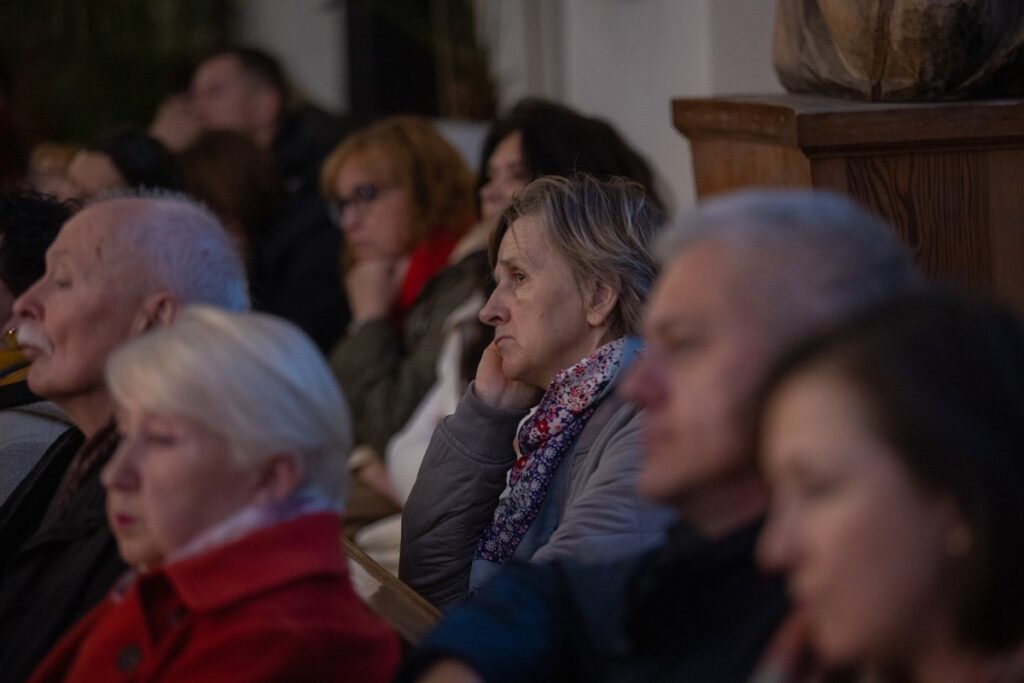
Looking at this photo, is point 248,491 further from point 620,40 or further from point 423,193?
point 620,40

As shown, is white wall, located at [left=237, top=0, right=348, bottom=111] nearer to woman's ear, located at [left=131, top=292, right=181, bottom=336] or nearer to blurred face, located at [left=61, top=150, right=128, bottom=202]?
blurred face, located at [left=61, top=150, right=128, bottom=202]

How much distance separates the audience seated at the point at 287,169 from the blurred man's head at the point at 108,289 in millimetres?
2736

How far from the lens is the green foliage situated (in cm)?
1027

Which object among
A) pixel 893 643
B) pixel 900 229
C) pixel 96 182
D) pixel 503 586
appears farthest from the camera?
pixel 96 182

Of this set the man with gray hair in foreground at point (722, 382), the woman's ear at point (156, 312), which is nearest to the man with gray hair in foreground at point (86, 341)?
the woman's ear at point (156, 312)

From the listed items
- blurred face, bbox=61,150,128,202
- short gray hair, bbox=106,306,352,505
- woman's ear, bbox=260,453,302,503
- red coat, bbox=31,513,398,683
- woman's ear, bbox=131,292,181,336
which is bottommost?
blurred face, bbox=61,150,128,202

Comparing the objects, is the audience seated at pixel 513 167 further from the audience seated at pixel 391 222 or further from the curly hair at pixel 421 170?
the curly hair at pixel 421 170

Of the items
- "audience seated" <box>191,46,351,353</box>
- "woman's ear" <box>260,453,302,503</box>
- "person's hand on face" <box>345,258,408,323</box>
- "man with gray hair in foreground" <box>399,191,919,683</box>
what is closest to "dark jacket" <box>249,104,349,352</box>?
"audience seated" <box>191,46,351,353</box>

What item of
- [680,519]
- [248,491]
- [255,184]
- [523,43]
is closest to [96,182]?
[255,184]

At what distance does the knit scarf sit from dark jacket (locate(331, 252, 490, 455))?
2.05 meters

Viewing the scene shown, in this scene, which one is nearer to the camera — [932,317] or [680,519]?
[932,317]

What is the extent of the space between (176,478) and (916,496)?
0.97 meters

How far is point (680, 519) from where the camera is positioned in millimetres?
1751

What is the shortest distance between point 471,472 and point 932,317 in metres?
1.56
